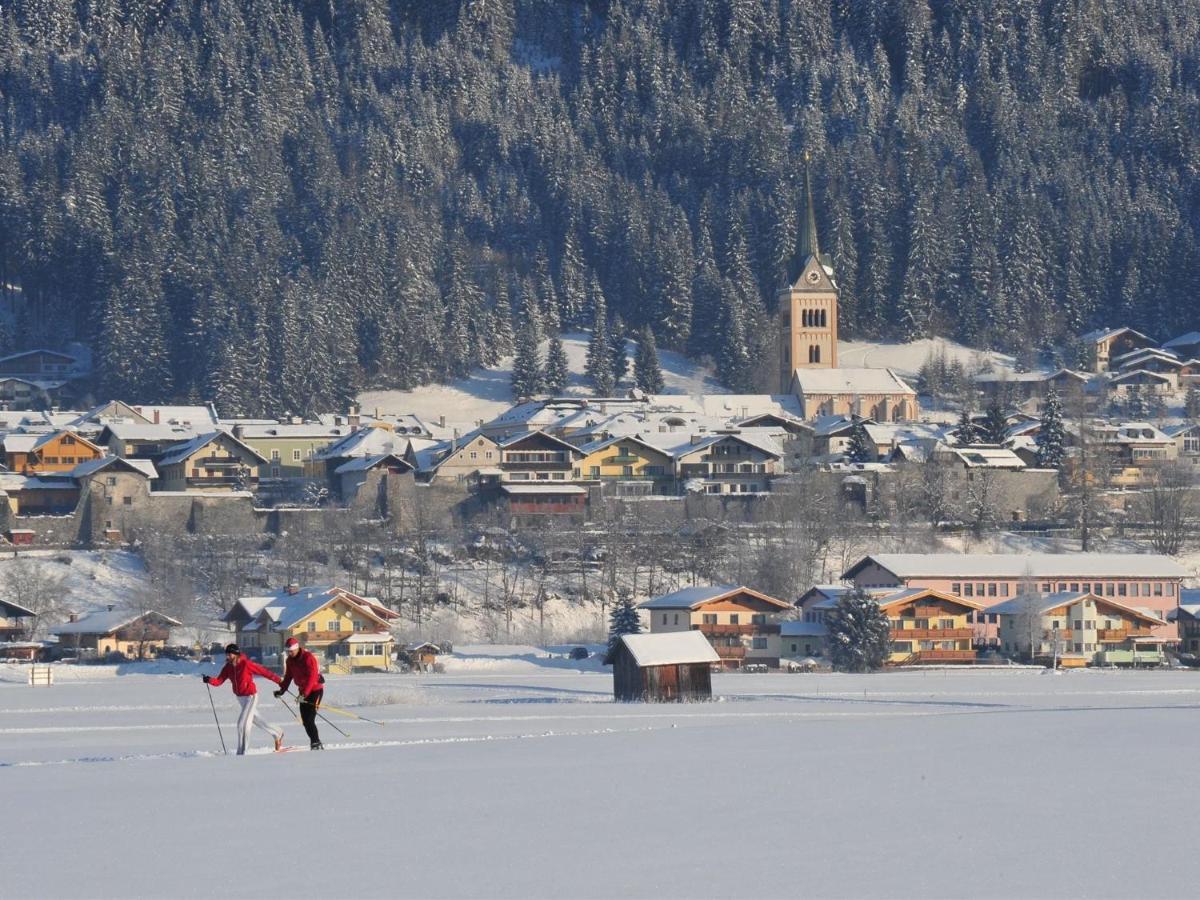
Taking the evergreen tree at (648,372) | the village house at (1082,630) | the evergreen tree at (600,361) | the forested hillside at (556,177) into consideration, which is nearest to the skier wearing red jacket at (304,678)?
the village house at (1082,630)

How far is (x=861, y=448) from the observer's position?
86.5 metres

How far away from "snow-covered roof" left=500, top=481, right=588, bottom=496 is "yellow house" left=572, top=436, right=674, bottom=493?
3.91 metres

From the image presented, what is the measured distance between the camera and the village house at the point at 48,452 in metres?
83.6

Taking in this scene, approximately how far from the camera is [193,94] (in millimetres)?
140875

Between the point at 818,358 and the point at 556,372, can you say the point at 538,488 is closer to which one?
the point at 556,372

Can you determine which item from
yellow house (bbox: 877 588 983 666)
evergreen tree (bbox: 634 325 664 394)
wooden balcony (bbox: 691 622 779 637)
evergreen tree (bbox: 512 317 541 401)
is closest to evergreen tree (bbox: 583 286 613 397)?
evergreen tree (bbox: 634 325 664 394)

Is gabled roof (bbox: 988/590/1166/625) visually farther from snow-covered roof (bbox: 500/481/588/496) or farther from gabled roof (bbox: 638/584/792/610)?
snow-covered roof (bbox: 500/481/588/496)

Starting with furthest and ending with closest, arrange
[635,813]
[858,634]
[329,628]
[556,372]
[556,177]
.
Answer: [556,177] < [556,372] < [329,628] < [858,634] < [635,813]

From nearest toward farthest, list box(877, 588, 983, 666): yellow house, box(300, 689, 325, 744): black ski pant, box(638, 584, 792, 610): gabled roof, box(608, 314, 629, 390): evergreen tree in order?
box(300, 689, 325, 744): black ski pant < box(877, 588, 983, 666): yellow house < box(638, 584, 792, 610): gabled roof < box(608, 314, 629, 390): evergreen tree

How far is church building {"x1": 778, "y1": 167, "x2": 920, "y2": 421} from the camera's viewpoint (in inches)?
4033

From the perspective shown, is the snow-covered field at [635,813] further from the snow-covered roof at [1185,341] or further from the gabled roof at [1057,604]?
the snow-covered roof at [1185,341]

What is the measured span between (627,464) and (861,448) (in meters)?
9.57

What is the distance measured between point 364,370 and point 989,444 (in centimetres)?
3448

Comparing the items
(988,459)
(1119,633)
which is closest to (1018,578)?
(1119,633)
